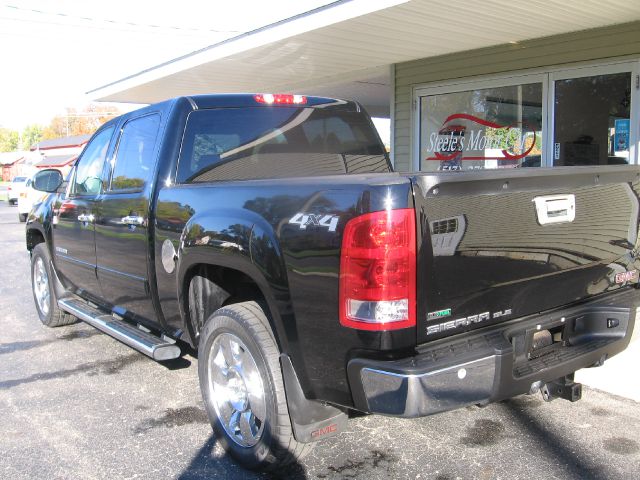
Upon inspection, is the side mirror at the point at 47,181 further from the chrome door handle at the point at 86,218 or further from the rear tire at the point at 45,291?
the chrome door handle at the point at 86,218

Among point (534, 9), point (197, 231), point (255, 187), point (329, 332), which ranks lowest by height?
point (329, 332)

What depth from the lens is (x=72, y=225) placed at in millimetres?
5211

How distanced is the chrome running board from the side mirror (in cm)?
106

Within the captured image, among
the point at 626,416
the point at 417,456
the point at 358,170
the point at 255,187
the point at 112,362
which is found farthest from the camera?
the point at 112,362

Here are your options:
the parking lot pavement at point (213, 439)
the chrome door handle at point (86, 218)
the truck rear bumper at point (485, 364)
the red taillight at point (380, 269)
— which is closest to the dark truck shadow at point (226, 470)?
the parking lot pavement at point (213, 439)

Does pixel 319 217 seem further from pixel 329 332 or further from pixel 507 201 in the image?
pixel 507 201

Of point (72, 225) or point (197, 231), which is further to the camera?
point (72, 225)

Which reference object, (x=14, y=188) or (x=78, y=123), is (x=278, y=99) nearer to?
(x=14, y=188)

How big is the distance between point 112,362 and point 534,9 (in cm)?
571

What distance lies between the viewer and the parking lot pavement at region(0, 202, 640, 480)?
3.29 meters

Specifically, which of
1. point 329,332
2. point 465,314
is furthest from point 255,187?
point 465,314

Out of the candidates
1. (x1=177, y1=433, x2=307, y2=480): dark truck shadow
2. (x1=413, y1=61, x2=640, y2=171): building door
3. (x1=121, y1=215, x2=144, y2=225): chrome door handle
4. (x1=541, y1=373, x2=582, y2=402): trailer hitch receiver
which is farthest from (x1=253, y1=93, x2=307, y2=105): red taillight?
(x1=413, y1=61, x2=640, y2=171): building door

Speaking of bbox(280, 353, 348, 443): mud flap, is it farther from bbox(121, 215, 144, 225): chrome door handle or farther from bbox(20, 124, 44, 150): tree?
bbox(20, 124, 44, 150): tree

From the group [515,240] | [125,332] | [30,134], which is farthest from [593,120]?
[30,134]
